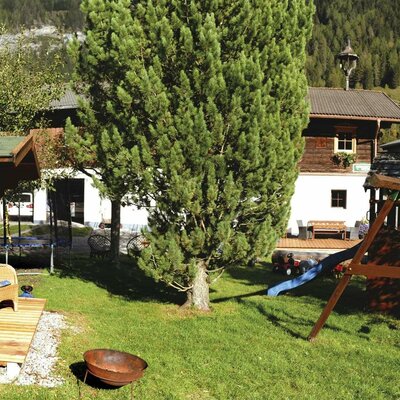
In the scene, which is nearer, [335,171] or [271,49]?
[271,49]

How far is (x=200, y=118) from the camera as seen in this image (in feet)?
35.4

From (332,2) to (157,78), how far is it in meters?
193

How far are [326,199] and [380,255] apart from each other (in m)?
14.9

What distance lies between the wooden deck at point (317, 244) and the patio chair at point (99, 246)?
287 inches

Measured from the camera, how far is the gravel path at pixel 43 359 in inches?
291

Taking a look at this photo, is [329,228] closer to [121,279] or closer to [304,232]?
[304,232]

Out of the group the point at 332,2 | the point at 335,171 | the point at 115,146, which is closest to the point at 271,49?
the point at 115,146

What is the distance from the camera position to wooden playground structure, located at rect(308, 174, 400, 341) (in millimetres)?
9312

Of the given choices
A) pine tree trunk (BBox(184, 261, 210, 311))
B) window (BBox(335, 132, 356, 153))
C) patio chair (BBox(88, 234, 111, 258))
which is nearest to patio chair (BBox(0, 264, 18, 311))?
pine tree trunk (BBox(184, 261, 210, 311))

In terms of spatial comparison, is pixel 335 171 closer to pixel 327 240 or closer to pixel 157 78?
pixel 327 240

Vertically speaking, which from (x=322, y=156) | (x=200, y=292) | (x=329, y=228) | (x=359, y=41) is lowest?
(x=200, y=292)

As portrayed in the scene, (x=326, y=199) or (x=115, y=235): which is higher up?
(x=326, y=199)

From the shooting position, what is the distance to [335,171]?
2784 cm

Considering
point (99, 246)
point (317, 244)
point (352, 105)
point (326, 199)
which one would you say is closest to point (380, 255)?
point (317, 244)
